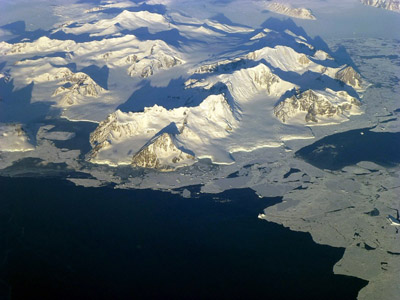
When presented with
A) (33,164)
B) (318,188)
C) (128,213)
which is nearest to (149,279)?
(128,213)

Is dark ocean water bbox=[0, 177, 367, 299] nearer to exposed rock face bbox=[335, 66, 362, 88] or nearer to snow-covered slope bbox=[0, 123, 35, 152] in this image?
snow-covered slope bbox=[0, 123, 35, 152]

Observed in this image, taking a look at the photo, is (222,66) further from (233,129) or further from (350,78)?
(233,129)

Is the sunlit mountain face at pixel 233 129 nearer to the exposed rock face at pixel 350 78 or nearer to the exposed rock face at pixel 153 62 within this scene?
the exposed rock face at pixel 350 78

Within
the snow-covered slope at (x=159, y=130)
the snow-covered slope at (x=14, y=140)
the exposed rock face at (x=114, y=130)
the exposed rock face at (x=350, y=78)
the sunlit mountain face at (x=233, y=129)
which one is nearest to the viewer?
the sunlit mountain face at (x=233, y=129)

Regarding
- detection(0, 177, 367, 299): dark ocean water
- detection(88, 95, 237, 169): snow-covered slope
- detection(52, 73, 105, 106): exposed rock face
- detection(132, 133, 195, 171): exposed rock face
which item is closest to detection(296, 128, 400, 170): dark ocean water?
detection(0, 177, 367, 299): dark ocean water

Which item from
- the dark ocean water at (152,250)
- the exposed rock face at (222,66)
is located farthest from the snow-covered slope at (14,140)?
the exposed rock face at (222,66)

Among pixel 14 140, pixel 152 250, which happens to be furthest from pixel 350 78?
pixel 14 140

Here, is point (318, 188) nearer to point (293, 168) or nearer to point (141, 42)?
point (293, 168)

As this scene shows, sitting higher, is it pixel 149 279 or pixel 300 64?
pixel 300 64

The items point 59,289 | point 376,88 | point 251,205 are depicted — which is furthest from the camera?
point 376,88
